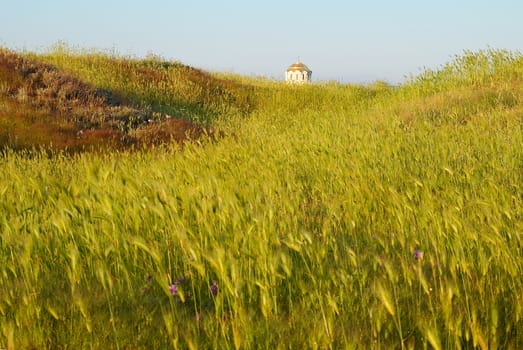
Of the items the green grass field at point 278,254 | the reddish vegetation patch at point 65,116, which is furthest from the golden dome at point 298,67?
the green grass field at point 278,254

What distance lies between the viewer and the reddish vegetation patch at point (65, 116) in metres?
8.89

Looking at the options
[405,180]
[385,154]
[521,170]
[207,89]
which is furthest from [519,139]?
[207,89]

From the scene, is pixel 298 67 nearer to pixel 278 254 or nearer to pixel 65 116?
pixel 65 116

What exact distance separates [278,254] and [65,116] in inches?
351

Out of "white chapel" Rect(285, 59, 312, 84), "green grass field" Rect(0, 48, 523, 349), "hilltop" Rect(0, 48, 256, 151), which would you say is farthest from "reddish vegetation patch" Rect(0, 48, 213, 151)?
"white chapel" Rect(285, 59, 312, 84)

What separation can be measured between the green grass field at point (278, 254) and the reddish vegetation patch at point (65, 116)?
2809 mm

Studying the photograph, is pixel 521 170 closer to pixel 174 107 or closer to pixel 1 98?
pixel 1 98

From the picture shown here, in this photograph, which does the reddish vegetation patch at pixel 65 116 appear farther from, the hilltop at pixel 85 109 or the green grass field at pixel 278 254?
the green grass field at pixel 278 254

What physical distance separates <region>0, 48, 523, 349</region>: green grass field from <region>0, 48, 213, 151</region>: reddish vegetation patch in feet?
9.22

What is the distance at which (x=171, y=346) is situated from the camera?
2121 mm

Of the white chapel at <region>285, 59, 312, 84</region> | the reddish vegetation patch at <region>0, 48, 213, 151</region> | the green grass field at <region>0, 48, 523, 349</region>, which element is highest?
the white chapel at <region>285, 59, 312, 84</region>

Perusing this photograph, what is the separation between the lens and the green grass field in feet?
6.85

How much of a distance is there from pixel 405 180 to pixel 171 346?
2865mm

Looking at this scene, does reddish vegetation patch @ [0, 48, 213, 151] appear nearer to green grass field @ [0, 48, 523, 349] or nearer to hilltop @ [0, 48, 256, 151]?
hilltop @ [0, 48, 256, 151]
